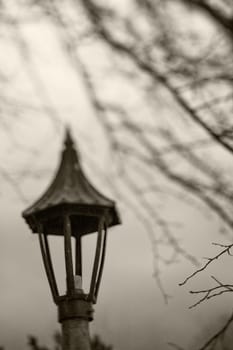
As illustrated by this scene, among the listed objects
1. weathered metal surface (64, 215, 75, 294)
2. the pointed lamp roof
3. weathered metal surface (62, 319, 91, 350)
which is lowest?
weathered metal surface (62, 319, 91, 350)

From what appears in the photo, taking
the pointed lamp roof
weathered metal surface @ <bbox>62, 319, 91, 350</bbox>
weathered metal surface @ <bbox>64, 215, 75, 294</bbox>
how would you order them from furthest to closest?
the pointed lamp roof → weathered metal surface @ <bbox>64, 215, 75, 294</bbox> → weathered metal surface @ <bbox>62, 319, 91, 350</bbox>

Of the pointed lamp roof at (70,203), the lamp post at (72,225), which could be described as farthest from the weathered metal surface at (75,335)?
the pointed lamp roof at (70,203)

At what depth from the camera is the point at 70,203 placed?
6000 mm

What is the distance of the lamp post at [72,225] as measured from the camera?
5.73 meters

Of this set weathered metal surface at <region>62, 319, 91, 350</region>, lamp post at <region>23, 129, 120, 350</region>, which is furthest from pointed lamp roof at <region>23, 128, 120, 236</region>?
weathered metal surface at <region>62, 319, 91, 350</region>

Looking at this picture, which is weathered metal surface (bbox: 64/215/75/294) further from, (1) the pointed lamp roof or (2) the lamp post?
(1) the pointed lamp roof

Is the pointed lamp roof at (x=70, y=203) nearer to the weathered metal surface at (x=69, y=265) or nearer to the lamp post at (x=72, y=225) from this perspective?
the lamp post at (x=72, y=225)

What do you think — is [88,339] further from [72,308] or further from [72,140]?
[72,140]

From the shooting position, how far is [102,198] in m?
6.21

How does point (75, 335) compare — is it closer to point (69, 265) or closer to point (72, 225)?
point (69, 265)

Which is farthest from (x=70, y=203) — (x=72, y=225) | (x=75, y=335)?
(x=75, y=335)

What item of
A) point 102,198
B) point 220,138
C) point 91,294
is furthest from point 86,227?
point 220,138

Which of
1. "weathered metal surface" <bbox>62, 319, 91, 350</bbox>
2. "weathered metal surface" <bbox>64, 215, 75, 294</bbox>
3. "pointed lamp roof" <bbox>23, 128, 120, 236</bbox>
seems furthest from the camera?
"pointed lamp roof" <bbox>23, 128, 120, 236</bbox>

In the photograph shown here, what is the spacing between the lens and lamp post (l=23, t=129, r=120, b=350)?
573 cm
